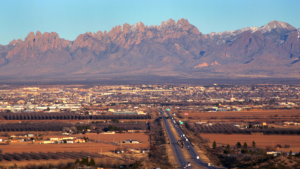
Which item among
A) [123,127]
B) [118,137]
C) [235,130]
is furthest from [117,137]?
[235,130]

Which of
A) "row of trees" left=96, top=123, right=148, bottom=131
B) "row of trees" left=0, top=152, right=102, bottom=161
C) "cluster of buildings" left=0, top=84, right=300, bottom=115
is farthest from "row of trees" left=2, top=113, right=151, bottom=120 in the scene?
"row of trees" left=0, top=152, right=102, bottom=161

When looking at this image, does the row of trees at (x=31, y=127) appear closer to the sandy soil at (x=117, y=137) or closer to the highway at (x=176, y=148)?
the sandy soil at (x=117, y=137)

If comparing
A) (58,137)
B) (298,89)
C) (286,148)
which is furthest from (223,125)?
(298,89)

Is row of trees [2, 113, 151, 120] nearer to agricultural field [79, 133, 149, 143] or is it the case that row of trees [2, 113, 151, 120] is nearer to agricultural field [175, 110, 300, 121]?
agricultural field [175, 110, 300, 121]

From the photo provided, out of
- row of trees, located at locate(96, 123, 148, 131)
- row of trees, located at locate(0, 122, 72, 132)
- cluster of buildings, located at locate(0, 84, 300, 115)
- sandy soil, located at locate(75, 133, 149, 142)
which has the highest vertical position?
cluster of buildings, located at locate(0, 84, 300, 115)

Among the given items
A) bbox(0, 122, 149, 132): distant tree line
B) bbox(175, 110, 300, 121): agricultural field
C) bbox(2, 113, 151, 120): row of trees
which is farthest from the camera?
bbox(2, 113, 151, 120): row of trees

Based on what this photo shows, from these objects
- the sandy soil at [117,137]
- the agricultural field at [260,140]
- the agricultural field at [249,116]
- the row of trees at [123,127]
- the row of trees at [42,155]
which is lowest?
the agricultural field at [260,140]

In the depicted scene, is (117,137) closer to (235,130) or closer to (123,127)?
(123,127)

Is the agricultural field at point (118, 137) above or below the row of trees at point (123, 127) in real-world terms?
below

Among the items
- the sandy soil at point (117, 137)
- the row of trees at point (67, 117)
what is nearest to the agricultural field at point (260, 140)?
the sandy soil at point (117, 137)

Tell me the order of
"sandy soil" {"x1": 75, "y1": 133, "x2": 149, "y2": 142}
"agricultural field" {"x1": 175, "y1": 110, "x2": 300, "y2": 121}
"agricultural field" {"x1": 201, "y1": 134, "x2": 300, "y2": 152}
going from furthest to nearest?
"agricultural field" {"x1": 175, "y1": 110, "x2": 300, "y2": 121}
"sandy soil" {"x1": 75, "y1": 133, "x2": 149, "y2": 142}
"agricultural field" {"x1": 201, "y1": 134, "x2": 300, "y2": 152}
